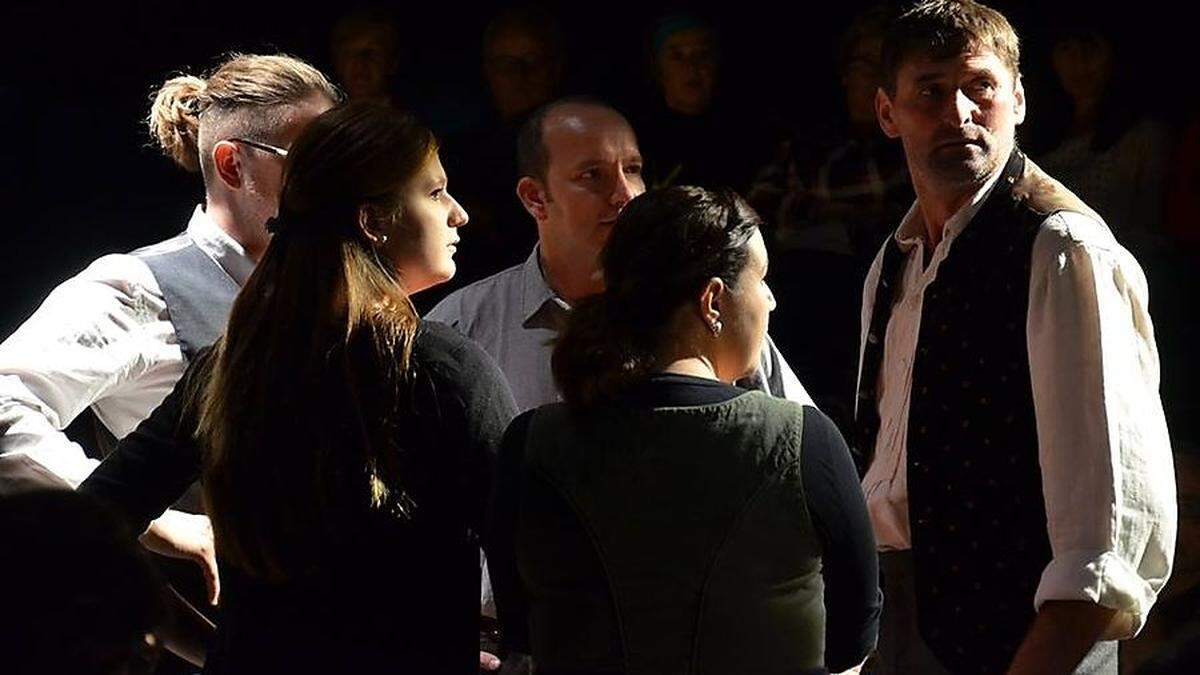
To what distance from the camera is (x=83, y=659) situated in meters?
1.33

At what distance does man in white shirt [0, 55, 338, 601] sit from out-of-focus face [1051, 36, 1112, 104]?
2238 mm

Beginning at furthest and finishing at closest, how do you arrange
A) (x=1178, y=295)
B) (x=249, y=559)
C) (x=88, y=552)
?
1. (x=1178, y=295)
2. (x=249, y=559)
3. (x=88, y=552)

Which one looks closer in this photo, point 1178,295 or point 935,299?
point 935,299

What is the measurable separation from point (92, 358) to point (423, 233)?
2.17 feet

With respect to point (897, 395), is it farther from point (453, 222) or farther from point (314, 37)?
point (314, 37)

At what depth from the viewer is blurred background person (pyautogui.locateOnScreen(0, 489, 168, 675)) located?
4.28ft

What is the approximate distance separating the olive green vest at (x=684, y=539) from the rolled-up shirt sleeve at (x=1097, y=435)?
45cm

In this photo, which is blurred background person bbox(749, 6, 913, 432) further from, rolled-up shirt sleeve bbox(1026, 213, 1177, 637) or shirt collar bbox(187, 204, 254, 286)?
rolled-up shirt sleeve bbox(1026, 213, 1177, 637)

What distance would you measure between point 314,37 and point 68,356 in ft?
7.86

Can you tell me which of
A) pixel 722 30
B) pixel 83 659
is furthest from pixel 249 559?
pixel 722 30

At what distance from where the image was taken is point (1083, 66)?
15.3 ft

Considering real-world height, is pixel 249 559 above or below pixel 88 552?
below

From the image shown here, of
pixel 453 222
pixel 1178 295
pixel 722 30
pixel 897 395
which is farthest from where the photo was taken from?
pixel 722 30

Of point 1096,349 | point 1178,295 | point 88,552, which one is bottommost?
point 1178,295
